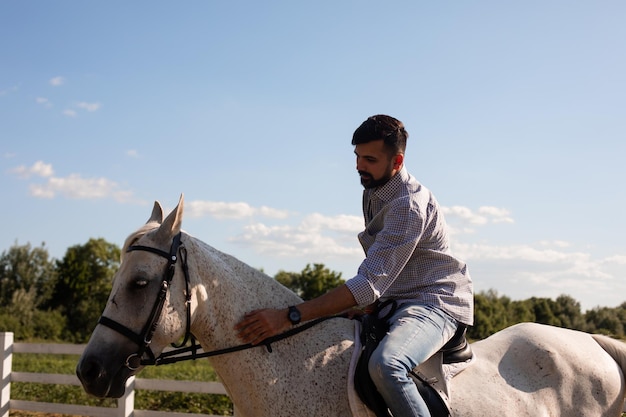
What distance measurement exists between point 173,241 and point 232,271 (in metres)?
0.41

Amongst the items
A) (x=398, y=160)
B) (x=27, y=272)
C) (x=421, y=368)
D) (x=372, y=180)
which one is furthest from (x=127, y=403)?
(x=27, y=272)

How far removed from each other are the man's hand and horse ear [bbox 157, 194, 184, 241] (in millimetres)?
627

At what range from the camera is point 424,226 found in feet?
10.9

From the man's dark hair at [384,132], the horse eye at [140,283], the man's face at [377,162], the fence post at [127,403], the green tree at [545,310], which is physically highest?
the man's dark hair at [384,132]

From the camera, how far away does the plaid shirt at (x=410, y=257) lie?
3205 mm

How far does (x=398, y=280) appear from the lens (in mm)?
3508

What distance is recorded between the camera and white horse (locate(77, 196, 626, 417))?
2984 millimetres

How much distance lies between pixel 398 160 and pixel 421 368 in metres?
1.18

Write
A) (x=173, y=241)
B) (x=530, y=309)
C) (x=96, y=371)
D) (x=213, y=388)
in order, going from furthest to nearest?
(x=530, y=309) → (x=213, y=388) → (x=173, y=241) → (x=96, y=371)

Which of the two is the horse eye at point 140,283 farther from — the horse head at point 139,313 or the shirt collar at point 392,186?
the shirt collar at point 392,186

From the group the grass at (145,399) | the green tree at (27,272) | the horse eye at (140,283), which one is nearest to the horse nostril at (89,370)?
the horse eye at (140,283)

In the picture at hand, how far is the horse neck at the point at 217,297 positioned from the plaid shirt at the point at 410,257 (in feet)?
1.98

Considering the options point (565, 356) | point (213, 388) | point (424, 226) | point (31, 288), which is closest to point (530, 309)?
point (213, 388)

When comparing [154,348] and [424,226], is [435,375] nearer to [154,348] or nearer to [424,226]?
[424,226]
